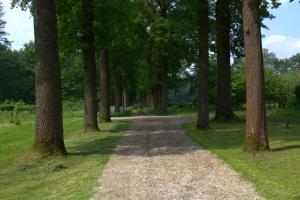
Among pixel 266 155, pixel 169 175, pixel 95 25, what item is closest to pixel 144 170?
pixel 169 175

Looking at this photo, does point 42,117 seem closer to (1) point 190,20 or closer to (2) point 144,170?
(2) point 144,170

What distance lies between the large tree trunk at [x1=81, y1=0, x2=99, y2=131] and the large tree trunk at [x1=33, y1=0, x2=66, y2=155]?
32.6 ft

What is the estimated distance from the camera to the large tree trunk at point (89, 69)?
87.4 ft

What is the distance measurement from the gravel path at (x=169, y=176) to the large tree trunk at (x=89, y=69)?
9450 millimetres

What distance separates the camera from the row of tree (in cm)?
1608

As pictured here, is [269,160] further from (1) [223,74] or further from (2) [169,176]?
(1) [223,74]

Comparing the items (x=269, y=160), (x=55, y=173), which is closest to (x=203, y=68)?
(x=269, y=160)

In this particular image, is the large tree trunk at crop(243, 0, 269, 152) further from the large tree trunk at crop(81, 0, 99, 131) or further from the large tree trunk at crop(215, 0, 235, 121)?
the large tree trunk at crop(215, 0, 235, 121)

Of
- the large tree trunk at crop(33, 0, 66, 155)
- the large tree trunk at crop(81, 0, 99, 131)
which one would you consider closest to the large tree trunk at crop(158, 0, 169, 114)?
the large tree trunk at crop(81, 0, 99, 131)

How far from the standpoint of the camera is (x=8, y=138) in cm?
2617

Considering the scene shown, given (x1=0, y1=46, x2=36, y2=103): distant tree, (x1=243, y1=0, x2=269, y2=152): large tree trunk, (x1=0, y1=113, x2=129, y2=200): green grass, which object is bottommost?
(x1=0, y1=113, x2=129, y2=200): green grass

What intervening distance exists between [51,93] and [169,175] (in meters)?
5.86

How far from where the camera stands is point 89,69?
27719mm

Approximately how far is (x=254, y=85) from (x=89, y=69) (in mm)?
13329
